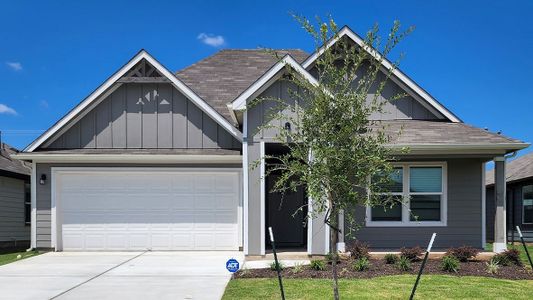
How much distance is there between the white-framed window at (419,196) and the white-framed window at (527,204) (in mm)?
9232

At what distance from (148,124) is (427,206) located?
8.07 metres

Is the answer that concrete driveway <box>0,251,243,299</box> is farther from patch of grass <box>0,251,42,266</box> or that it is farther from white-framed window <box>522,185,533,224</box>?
white-framed window <box>522,185,533,224</box>

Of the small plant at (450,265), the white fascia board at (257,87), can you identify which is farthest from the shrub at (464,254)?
the white fascia board at (257,87)

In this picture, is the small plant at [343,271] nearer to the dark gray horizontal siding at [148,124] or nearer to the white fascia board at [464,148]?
the white fascia board at [464,148]

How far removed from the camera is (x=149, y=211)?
15164 mm

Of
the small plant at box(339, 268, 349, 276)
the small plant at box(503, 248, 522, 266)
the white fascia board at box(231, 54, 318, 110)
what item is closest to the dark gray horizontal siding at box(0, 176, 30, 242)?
the white fascia board at box(231, 54, 318, 110)

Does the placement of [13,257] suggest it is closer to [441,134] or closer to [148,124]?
[148,124]

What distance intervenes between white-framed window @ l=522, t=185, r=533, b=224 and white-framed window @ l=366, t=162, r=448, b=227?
9232 millimetres

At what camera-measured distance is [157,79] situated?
594 inches

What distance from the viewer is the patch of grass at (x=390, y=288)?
839 cm

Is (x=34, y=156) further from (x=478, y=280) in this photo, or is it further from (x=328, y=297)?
(x=478, y=280)

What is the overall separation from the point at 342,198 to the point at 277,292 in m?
2.91

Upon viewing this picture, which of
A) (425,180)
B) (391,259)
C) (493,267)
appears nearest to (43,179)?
(391,259)

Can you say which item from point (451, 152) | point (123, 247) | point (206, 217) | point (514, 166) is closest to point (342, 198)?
point (451, 152)
